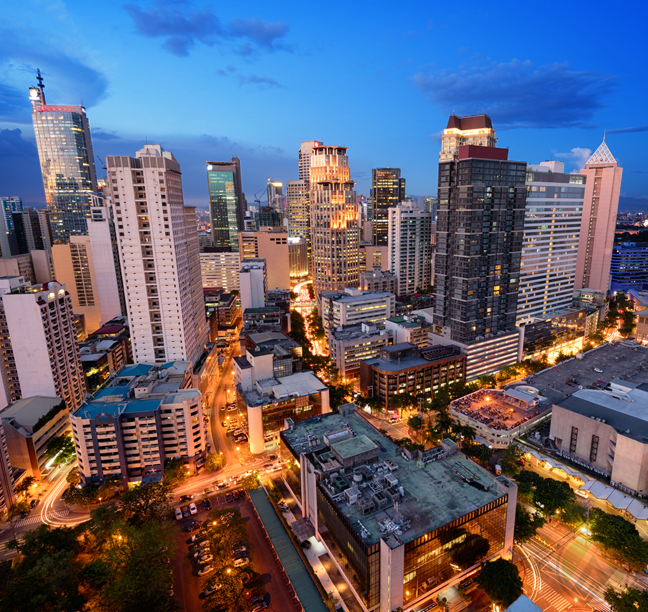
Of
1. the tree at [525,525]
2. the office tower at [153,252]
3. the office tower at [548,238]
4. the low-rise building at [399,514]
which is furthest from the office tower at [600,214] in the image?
the office tower at [153,252]

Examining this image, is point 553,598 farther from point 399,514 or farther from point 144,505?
point 144,505

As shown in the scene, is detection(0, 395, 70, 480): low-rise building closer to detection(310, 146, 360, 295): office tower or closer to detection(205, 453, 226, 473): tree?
detection(205, 453, 226, 473): tree

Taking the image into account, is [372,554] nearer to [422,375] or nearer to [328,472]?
[328,472]

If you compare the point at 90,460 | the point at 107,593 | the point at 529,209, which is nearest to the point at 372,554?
the point at 107,593

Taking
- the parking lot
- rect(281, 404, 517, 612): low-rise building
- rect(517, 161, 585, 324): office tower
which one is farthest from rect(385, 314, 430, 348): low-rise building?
rect(281, 404, 517, 612): low-rise building

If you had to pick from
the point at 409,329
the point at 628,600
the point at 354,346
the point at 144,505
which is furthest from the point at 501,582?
the point at 409,329

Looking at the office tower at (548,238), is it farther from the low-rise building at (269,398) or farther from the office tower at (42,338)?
the office tower at (42,338)
